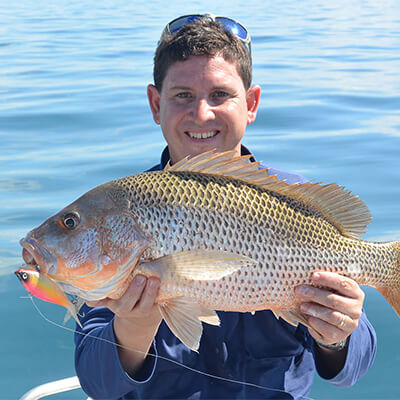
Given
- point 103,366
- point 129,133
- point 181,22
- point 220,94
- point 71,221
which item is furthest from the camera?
point 129,133

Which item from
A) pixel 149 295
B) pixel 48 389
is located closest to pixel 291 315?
pixel 149 295

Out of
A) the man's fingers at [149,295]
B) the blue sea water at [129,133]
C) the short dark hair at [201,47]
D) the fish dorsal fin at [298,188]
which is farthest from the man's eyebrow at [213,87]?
the blue sea water at [129,133]

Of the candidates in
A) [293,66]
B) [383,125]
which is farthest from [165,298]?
[293,66]

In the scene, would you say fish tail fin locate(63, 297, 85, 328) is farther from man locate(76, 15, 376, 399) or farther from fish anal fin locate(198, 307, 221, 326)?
fish anal fin locate(198, 307, 221, 326)

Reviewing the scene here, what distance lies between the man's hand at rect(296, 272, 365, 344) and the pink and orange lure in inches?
36.2

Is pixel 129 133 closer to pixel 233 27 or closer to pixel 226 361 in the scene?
pixel 233 27

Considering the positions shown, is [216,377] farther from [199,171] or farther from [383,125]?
[383,125]

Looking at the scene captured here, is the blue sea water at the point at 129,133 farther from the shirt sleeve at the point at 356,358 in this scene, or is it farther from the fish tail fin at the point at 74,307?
the fish tail fin at the point at 74,307

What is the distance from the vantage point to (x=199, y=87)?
3000 millimetres

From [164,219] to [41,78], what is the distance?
34.1 ft

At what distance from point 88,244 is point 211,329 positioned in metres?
0.86

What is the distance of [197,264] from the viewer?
79.6 inches

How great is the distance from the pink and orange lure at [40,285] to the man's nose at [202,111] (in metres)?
1.26

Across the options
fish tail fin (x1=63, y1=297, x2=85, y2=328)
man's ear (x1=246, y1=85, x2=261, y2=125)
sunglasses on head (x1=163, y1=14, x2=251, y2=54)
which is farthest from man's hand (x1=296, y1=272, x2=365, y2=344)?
sunglasses on head (x1=163, y1=14, x2=251, y2=54)
